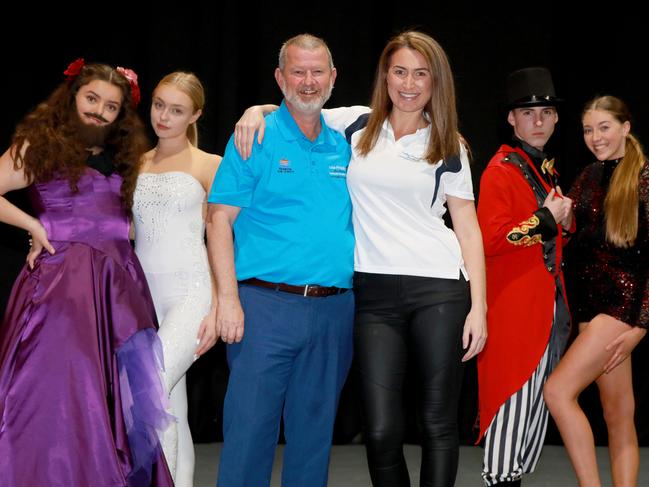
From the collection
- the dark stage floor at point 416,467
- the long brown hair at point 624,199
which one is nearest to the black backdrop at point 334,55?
the dark stage floor at point 416,467

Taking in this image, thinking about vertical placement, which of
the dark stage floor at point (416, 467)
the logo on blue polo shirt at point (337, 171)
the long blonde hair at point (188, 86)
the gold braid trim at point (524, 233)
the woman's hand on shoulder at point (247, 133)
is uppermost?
the long blonde hair at point (188, 86)

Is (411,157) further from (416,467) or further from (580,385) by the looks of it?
(416,467)

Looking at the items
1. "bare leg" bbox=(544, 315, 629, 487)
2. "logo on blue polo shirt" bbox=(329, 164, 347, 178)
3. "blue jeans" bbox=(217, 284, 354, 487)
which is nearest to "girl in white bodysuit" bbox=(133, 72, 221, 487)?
"blue jeans" bbox=(217, 284, 354, 487)

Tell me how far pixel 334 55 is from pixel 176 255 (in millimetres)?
2009

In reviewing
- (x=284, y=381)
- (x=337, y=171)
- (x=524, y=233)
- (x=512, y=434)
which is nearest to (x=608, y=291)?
(x=524, y=233)

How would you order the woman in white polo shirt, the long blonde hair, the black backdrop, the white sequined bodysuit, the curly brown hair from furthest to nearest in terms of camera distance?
the black backdrop → the long blonde hair → the white sequined bodysuit → the curly brown hair → the woman in white polo shirt

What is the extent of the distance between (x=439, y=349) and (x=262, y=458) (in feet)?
2.17

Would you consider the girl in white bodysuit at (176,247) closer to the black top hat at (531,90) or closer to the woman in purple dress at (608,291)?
the black top hat at (531,90)

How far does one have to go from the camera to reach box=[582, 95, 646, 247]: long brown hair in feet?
10.7

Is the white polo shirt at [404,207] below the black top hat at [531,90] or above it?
below

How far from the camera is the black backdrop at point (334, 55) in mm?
4570

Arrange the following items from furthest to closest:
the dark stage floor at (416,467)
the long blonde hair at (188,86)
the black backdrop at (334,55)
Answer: the black backdrop at (334,55)
the dark stage floor at (416,467)
the long blonde hair at (188,86)

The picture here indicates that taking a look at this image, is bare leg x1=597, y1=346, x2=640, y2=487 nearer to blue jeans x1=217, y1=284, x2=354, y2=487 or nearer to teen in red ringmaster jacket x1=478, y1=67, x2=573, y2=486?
teen in red ringmaster jacket x1=478, y1=67, x2=573, y2=486

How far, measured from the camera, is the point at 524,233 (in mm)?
3158
